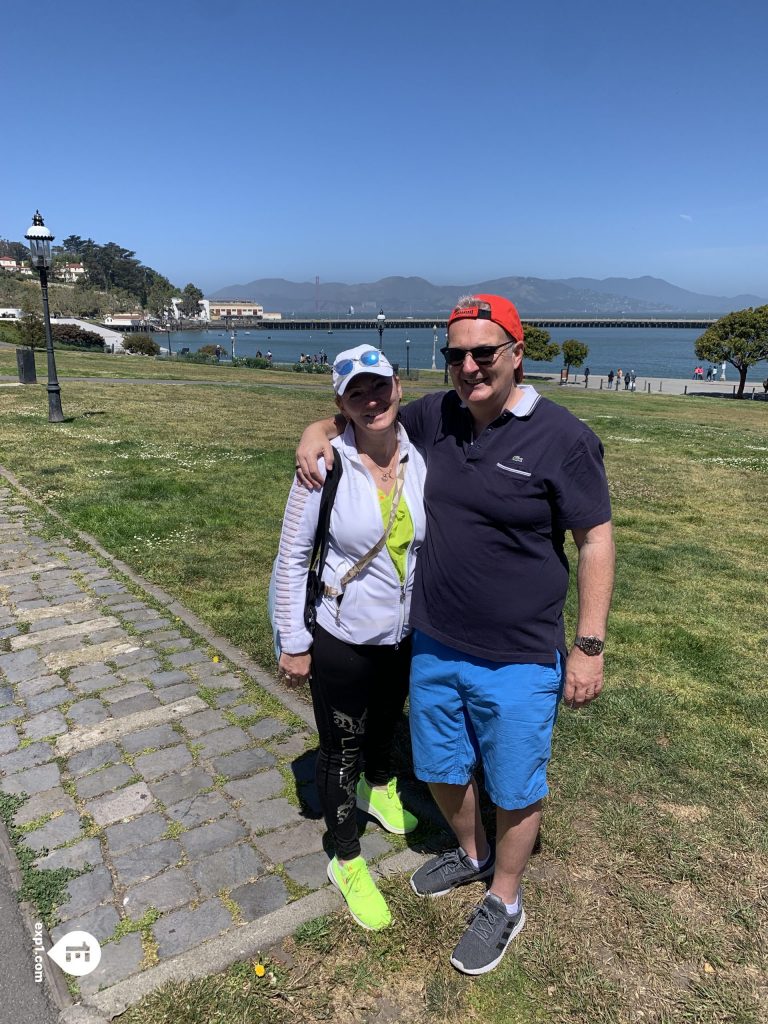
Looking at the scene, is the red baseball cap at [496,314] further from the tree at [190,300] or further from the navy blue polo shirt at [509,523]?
the tree at [190,300]

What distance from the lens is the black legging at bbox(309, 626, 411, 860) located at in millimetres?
2613

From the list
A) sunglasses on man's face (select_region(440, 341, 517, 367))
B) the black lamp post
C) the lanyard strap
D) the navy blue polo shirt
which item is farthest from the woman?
the black lamp post

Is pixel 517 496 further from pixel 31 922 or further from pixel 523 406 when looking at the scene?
pixel 31 922

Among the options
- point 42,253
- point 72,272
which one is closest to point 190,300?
point 72,272

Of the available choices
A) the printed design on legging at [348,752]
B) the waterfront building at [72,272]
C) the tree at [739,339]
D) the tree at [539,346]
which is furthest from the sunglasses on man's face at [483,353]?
the waterfront building at [72,272]

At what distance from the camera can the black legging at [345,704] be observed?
2.61 metres

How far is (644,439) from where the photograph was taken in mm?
16125

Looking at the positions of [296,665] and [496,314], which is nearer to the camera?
[496,314]

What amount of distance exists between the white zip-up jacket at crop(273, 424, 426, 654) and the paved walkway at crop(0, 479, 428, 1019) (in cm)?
112

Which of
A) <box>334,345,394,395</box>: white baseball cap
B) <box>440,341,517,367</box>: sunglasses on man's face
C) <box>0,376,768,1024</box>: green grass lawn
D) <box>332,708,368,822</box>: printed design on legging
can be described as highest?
<box>440,341,517,367</box>: sunglasses on man's face

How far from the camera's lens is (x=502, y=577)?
2383mm

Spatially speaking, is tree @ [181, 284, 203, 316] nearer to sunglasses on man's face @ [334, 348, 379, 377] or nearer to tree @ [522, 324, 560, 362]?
tree @ [522, 324, 560, 362]

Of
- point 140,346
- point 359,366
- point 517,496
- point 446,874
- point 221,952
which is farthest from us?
point 140,346

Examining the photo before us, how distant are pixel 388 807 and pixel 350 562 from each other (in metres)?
1.48
